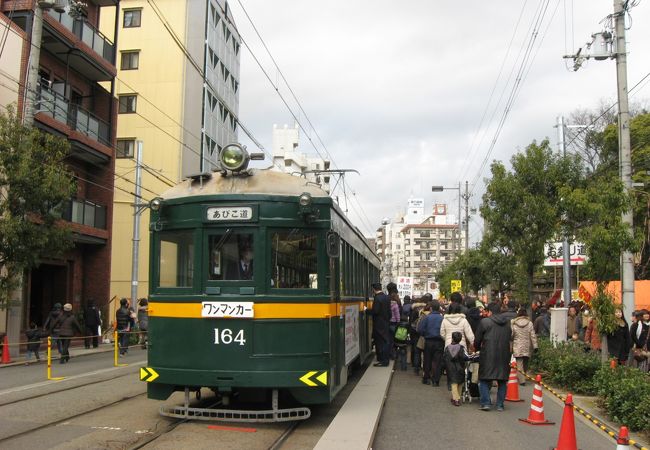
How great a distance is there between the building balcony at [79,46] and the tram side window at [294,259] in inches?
662

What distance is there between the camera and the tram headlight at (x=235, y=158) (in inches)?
331

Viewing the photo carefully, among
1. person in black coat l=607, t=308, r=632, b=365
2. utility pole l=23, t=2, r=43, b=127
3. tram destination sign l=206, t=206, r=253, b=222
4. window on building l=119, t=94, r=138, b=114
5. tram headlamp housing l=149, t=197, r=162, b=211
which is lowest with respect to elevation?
person in black coat l=607, t=308, r=632, b=365

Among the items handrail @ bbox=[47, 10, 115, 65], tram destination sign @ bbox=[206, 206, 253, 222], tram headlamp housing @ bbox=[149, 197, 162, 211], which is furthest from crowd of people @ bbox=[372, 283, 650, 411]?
handrail @ bbox=[47, 10, 115, 65]

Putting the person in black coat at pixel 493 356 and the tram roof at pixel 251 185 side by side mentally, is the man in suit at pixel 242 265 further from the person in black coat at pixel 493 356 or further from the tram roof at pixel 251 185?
the person in black coat at pixel 493 356

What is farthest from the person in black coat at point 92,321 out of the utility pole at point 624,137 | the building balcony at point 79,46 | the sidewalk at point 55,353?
the utility pole at point 624,137

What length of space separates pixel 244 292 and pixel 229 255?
540 millimetres

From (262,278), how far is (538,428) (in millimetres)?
4305

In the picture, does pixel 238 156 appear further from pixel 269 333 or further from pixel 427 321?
pixel 427 321

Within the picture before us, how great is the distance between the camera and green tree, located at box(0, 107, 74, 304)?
52.6 ft

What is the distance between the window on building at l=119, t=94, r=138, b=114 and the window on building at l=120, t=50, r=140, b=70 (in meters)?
2.11

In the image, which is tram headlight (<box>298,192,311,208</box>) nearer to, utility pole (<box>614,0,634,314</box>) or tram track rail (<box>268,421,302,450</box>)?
tram track rail (<box>268,421,302,450</box>)

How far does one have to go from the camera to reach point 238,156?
847 cm

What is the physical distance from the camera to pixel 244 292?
7691 millimetres

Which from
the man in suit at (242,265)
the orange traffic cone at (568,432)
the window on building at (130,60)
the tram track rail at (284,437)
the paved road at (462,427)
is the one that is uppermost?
the window on building at (130,60)
